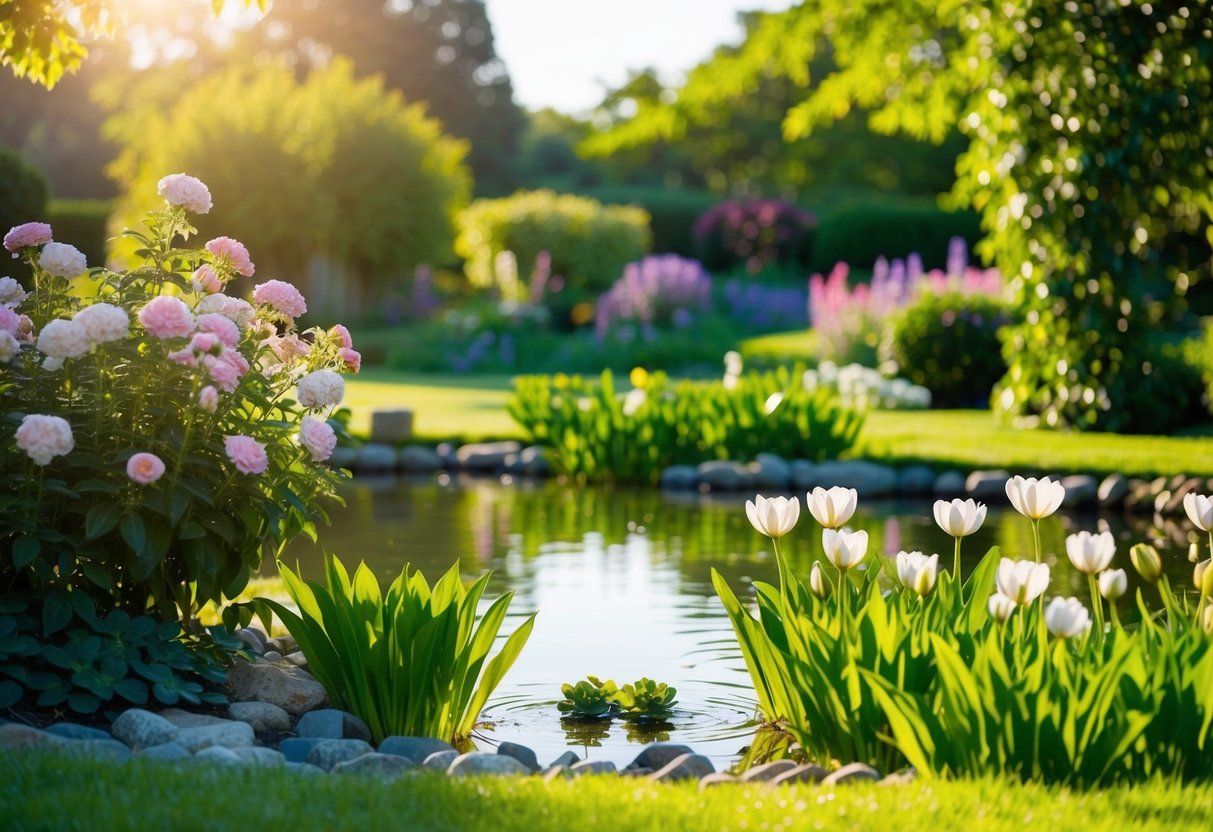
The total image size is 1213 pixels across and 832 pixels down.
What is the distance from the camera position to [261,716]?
4438 mm

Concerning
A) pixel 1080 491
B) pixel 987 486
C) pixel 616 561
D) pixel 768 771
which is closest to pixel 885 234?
pixel 987 486

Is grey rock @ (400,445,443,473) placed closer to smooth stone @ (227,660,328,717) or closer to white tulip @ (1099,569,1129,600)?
smooth stone @ (227,660,328,717)

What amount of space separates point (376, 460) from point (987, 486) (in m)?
4.65

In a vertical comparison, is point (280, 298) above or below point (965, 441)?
above

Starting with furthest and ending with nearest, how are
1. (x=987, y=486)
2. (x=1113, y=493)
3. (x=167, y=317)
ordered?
(x=987, y=486)
(x=1113, y=493)
(x=167, y=317)

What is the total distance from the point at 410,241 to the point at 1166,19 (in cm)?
1529

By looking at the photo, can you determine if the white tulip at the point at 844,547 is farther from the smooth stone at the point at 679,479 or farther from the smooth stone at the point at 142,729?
the smooth stone at the point at 679,479

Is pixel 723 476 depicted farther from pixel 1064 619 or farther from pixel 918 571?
pixel 1064 619

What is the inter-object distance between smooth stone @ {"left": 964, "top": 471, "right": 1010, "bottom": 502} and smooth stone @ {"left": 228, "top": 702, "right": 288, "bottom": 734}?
6.55 metres

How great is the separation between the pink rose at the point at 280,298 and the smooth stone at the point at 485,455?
7.36m

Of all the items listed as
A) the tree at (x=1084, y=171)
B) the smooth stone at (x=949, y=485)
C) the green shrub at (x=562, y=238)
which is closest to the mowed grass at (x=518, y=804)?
the smooth stone at (x=949, y=485)

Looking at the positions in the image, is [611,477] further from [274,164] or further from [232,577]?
[274,164]

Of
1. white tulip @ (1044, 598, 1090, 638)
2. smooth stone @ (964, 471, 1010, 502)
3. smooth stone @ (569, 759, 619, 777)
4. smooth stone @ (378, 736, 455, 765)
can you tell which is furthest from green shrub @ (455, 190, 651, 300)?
white tulip @ (1044, 598, 1090, 638)

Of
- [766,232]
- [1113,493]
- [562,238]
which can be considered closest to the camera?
[1113,493]
